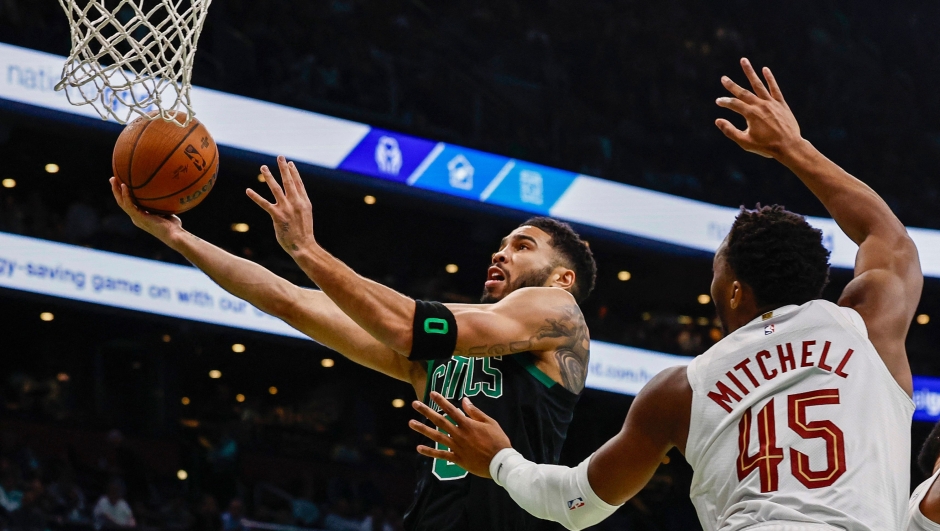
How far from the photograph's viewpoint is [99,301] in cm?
1130

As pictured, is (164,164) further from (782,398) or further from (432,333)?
(782,398)

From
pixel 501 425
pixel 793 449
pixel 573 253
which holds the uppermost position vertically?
pixel 793 449

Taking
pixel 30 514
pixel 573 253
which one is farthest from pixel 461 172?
pixel 573 253

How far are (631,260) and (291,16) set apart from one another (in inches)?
246

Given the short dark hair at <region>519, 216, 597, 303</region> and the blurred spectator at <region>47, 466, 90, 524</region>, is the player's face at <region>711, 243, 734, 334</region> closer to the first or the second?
the short dark hair at <region>519, 216, 597, 303</region>

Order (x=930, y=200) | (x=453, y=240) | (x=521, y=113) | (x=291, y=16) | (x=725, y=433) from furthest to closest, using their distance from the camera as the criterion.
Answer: (x=930, y=200), (x=453, y=240), (x=521, y=113), (x=291, y=16), (x=725, y=433)

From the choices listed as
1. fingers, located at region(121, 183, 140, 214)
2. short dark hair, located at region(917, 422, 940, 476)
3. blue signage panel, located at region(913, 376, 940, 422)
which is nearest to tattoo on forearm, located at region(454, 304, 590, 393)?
fingers, located at region(121, 183, 140, 214)

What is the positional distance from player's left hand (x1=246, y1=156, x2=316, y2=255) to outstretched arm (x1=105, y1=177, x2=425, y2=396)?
57 cm

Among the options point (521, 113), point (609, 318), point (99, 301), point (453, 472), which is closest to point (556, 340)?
point (453, 472)

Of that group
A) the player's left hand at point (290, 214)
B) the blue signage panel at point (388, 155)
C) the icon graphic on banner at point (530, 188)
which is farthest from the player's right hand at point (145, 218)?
the icon graphic on banner at point (530, 188)

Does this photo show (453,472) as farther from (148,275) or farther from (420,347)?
(148,275)

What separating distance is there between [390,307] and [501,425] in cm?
63

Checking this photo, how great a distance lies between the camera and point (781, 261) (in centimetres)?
247

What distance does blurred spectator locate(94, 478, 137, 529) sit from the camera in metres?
9.76
